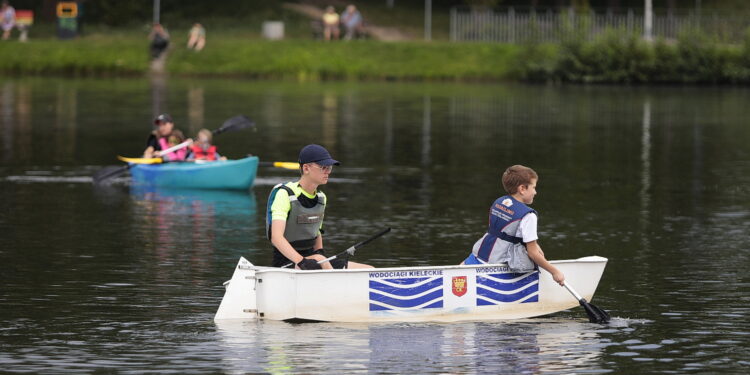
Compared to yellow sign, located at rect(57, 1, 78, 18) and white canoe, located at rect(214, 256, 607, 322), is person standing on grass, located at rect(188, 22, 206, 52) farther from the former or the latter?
white canoe, located at rect(214, 256, 607, 322)

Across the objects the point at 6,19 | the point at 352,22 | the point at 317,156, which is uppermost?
the point at 6,19

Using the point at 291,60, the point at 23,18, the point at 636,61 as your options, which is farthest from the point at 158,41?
the point at 636,61

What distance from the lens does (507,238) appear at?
14969mm

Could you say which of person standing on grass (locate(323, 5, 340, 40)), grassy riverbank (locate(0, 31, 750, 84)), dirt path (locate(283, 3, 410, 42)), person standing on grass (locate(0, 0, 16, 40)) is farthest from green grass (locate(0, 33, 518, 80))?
dirt path (locate(283, 3, 410, 42))

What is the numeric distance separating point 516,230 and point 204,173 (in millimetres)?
12751

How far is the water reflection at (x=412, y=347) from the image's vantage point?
13281 millimetres

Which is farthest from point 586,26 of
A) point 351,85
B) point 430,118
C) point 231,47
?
point 430,118

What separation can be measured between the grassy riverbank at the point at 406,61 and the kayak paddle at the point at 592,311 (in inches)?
1949

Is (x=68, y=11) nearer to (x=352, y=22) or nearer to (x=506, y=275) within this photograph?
(x=352, y=22)

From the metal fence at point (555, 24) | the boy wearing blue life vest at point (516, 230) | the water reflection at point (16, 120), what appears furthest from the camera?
the metal fence at point (555, 24)

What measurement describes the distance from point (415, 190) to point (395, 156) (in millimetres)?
6798

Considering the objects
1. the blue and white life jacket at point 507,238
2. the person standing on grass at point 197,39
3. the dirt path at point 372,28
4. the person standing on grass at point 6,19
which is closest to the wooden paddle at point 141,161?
the blue and white life jacket at point 507,238

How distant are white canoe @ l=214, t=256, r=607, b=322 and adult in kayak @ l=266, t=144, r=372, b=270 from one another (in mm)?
293

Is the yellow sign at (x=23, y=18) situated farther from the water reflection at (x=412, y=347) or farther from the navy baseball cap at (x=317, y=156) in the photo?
the navy baseball cap at (x=317, y=156)
